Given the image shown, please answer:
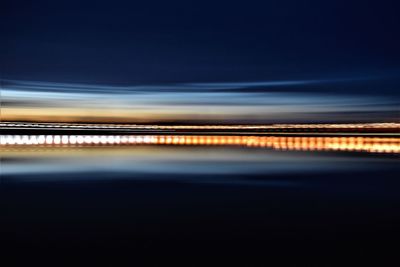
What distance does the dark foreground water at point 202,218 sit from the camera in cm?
449

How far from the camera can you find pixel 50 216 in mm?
6219

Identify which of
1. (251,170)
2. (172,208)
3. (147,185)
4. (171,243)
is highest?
(171,243)

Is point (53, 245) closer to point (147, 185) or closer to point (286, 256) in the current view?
point (286, 256)

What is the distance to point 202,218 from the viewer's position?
6.11m

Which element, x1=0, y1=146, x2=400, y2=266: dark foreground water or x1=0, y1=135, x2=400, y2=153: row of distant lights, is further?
x1=0, y1=135, x2=400, y2=153: row of distant lights

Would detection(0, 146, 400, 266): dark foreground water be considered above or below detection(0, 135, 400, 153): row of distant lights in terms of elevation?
above

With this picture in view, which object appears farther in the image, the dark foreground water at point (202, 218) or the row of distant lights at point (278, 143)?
the row of distant lights at point (278, 143)

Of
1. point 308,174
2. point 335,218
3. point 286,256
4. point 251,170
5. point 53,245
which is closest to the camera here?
point 286,256

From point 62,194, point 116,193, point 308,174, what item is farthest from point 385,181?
point 62,194

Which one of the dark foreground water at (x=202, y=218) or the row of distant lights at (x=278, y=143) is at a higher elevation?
the dark foreground water at (x=202, y=218)

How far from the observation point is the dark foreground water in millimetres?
4492

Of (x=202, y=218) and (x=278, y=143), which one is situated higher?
(x=202, y=218)

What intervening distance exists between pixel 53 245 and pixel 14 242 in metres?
0.29

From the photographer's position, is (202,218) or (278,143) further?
(278,143)
